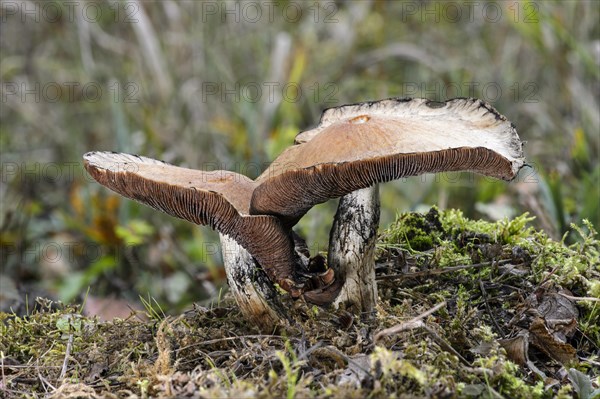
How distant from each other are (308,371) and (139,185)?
0.97 meters

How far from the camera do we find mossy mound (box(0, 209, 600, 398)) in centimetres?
209

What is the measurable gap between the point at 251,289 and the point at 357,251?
50cm

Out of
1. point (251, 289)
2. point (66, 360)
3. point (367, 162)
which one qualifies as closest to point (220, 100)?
point (251, 289)

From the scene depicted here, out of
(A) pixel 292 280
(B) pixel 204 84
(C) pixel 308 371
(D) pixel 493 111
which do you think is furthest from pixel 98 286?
(D) pixel 493 111

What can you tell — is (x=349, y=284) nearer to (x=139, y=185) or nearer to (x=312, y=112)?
(x=139, y=185)

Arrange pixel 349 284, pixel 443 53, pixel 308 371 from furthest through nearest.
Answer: pixel 443 53, pixel 349 284, pixel 308 371

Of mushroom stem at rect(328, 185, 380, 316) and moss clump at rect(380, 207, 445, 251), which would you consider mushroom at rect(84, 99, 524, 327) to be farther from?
moss clump at rect(380, 207, 445, 251)

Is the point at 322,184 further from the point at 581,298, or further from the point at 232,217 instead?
the point at 581,298

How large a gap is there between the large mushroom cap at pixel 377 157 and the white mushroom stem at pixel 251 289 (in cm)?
27

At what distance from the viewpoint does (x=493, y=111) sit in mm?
2699

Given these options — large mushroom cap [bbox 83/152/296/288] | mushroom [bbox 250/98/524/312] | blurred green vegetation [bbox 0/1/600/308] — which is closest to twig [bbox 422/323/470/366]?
mushroom [bbox 250/98/524/312]

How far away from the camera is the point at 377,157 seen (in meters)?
2.11

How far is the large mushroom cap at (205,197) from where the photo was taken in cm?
229

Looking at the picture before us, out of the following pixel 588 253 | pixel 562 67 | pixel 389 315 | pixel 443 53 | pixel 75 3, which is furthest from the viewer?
pixel 443 53
